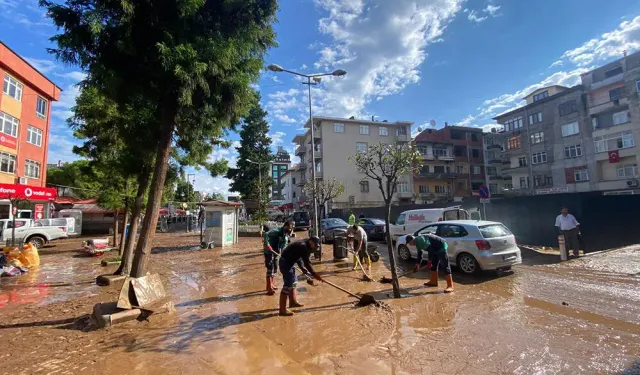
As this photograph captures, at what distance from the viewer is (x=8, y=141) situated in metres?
24.3

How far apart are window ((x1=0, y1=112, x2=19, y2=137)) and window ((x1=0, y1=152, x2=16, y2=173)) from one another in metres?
1.74

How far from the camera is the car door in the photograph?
920 cm

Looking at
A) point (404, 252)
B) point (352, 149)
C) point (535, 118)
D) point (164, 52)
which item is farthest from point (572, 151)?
point (164, 52)

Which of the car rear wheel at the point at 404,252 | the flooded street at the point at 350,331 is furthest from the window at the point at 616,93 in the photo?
the car rear wheel at the point at 404,252

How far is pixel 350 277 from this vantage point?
30.9 feet

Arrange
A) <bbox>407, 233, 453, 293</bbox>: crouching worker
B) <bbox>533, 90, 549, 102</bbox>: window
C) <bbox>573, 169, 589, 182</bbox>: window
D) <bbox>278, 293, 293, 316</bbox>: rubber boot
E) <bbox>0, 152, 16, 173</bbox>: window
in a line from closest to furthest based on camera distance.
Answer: <bbox>278, 293, 293, 316</bbox>: rubber boot < <bbox>407, 233, 453, 293</bbox>: crouching worker < <bbox>0, 152, 16, 173</bbox>: window < <bbox>573, 169, 589, 182</bbox>: window < <bbox>533, 90, 549, 102</bbox>: window

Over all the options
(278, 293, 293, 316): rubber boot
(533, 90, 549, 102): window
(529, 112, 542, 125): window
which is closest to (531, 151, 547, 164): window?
(529, 112, 542, 125): window

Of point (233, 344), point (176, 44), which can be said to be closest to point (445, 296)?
point (233, 344)

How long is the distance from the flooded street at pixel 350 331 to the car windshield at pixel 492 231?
119 cm

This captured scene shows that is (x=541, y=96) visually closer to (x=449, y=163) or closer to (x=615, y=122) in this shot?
(x=615, y=122)

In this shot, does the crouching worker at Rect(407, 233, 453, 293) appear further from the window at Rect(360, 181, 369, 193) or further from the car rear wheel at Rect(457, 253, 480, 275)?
the window at Rect(360, 181, 369, 193)

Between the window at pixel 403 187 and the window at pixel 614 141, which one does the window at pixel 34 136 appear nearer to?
the window at pixel 403 187

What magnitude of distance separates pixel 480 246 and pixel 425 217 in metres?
7.58

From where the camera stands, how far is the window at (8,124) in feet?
78.5
